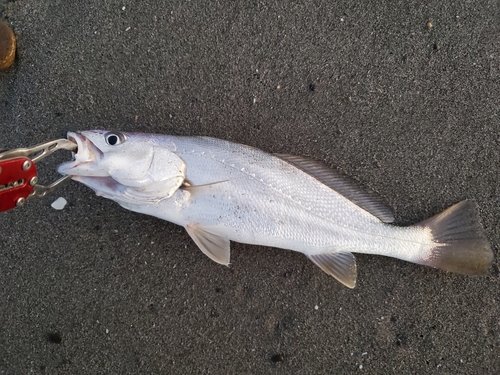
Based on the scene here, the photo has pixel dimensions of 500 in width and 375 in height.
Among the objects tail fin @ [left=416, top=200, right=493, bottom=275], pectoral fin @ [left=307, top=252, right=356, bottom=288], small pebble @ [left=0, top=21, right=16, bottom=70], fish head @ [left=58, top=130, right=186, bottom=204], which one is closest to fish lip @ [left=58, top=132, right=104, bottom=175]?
fish head @ [left=58, top=130, right=186, bottom=204]

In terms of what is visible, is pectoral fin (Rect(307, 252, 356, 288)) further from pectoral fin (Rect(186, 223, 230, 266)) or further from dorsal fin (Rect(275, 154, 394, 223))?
pectoral fin (Rect(186, 223, 230, 266))

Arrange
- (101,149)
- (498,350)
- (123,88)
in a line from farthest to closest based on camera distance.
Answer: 1. (123,88)
2. (498,350)
3. (101,149)

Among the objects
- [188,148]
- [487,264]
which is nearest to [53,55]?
[188,148]

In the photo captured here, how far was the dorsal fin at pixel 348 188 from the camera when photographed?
2.25 meters

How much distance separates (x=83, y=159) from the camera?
1.98 metres

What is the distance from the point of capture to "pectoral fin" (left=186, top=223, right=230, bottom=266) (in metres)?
2.17

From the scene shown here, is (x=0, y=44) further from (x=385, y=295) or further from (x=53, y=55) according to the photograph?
(x=385, y=295)

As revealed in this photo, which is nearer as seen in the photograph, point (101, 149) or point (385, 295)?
point (101, 149)

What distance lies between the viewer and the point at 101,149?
2.01 m

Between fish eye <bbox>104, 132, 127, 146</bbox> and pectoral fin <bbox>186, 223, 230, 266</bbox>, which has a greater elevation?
fish eye <bbox>104, 132, 127, 146</bbox>

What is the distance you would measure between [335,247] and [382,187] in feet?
1.86

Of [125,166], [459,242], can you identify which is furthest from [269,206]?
[459,242]

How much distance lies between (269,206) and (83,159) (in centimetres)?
107

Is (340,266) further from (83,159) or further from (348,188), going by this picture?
(83,159)
